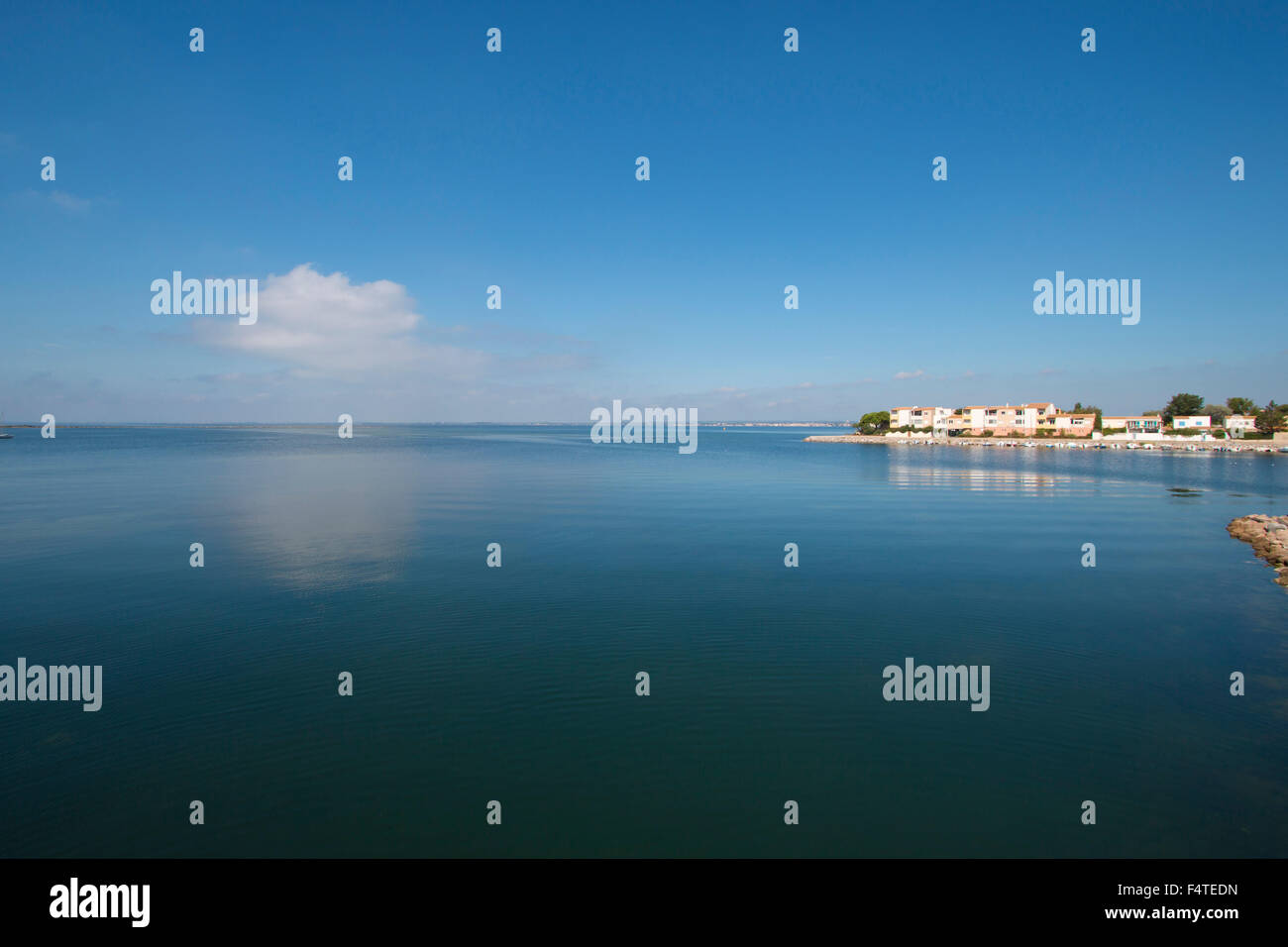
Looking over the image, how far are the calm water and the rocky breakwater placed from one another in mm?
878

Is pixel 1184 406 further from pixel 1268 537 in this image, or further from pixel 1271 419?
pixel 1268 537

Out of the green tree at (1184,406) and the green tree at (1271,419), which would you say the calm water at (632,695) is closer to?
the green tree at (1271,419)

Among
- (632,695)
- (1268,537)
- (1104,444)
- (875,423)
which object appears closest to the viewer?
(632,695)

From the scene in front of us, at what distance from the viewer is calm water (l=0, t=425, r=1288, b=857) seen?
831 centimetres

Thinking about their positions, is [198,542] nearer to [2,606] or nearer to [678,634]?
[2,606]

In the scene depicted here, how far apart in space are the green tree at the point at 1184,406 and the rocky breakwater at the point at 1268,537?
12424 cm

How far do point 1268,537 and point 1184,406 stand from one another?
134769 millimetres

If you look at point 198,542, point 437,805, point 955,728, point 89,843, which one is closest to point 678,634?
point 955,728

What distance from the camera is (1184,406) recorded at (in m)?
130

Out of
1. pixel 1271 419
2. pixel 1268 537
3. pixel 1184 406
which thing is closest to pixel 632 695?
pixel 1268 537

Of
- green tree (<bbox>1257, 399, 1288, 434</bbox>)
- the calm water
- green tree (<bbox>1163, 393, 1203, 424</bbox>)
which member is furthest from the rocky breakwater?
green tree (<bbox>1163, 393, 1203, 424</bbox>)

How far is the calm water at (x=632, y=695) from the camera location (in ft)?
27.3

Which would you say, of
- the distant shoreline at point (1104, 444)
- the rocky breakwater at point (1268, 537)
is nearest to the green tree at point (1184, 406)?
the distant shoreline at point (1104, 444)

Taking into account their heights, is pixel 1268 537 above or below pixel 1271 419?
below
